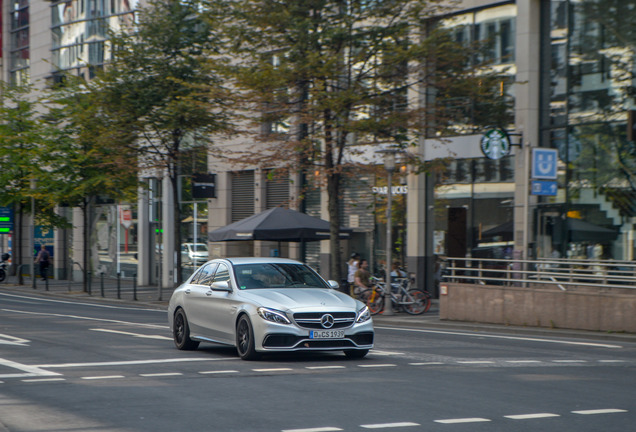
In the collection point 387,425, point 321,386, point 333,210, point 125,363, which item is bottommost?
point 125,363

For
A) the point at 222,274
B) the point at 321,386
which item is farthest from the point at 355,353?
the point at 321,386

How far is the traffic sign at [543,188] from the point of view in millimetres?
23281

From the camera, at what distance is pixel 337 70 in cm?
2397

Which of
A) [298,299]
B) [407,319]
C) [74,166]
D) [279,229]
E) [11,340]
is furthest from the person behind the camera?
[74,166]

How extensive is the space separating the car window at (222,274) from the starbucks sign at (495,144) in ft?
46.0

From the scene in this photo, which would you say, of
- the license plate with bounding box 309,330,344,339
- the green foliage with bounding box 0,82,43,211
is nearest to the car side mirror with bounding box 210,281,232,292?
the license plate with bounding box 309,330,344,339

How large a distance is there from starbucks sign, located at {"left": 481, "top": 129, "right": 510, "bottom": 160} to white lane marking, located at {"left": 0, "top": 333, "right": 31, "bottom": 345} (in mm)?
14443

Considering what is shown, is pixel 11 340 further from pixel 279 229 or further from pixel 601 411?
pixel 279 229

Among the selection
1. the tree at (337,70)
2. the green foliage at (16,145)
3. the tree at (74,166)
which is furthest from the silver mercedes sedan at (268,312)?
the green foliage at (16,145)

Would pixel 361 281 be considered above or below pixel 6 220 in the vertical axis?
below

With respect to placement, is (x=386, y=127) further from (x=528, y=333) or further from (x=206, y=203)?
(x=206, y=203)

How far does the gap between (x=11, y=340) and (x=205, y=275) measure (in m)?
4.27

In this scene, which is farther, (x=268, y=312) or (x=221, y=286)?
(x=221, y=286)

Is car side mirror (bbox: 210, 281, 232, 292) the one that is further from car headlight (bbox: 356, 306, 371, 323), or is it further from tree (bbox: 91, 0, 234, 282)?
tree (bbox: 91, 0, 234, 282)
